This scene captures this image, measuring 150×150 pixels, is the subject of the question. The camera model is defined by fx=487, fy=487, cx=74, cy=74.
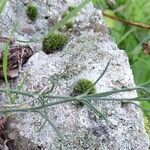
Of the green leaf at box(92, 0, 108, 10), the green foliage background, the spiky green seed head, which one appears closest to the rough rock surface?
the spiky green seed head

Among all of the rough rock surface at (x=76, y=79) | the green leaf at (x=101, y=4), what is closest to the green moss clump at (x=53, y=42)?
the rough rock surface at (x=76, y=79)

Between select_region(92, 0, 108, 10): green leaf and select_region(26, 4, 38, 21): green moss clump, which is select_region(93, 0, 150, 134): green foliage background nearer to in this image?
select_region(92, 0, 108, 10): green leaf

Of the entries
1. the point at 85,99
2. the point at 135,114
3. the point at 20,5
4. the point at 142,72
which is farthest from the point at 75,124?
the point at 142,72

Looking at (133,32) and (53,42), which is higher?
(53,42)

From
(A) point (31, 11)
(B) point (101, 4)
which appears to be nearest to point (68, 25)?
(A) point (31, 11)

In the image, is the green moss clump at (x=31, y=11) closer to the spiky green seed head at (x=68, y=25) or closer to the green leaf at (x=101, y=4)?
the spiky green seed head at (x=68, y=25)

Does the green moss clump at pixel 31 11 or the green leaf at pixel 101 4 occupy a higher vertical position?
the green moss clump at pixel 31 11

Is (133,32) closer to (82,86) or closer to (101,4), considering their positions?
(101,4)
